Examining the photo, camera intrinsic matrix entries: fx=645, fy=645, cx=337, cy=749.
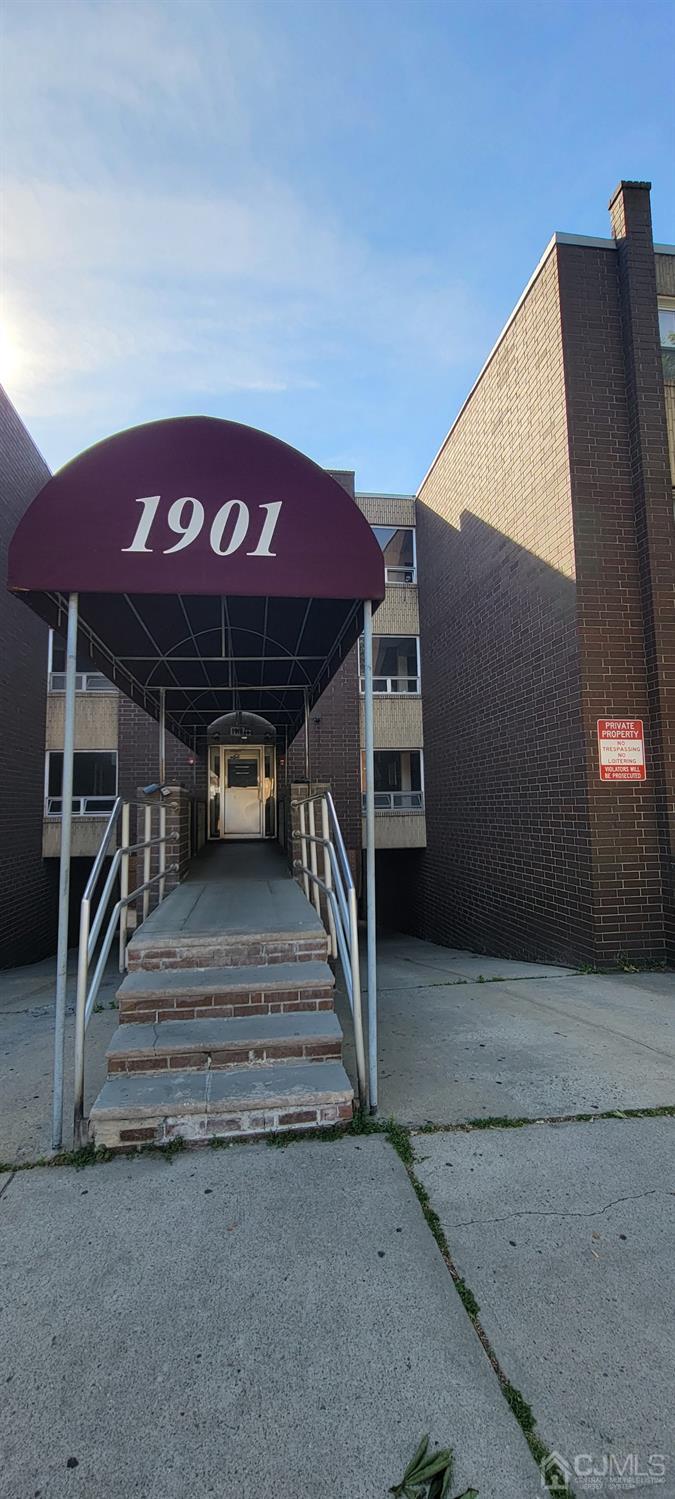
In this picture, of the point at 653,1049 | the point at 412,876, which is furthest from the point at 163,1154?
the point at 412,876

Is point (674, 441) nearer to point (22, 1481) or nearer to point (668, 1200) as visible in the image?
point (668, 1200)

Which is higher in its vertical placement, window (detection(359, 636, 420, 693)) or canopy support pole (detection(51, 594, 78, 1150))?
window (detection(359, 636, 420, 693))

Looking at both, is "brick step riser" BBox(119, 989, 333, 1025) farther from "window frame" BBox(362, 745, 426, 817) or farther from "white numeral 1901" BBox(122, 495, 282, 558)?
"window frame" BBox(362, 745, 426, 817)

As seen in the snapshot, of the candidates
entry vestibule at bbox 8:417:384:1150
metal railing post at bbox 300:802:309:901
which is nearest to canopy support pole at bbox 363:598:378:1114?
entry vestibule at bbox 8:417:384:1150

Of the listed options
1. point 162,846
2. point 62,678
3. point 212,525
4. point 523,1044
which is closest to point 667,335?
point 212,525

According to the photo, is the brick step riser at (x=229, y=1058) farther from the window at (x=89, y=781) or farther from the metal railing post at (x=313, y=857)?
the window at (x=89, y=781)

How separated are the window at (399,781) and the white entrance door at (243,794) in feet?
7.47

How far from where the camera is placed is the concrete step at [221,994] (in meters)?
3.55

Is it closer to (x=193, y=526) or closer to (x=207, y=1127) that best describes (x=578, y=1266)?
(x=207, y=1127)

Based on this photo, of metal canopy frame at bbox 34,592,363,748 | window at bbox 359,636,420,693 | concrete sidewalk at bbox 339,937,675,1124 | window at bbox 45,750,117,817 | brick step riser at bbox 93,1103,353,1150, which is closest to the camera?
brick step riser at bbox 93,1103,353,1150

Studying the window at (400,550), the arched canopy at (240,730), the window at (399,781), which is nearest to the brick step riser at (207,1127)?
the arched canopy at (240,730)

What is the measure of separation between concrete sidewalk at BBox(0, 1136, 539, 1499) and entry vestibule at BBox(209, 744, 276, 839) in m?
10.6

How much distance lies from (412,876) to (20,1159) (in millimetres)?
11397

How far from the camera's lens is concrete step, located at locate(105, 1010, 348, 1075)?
3.22 m
